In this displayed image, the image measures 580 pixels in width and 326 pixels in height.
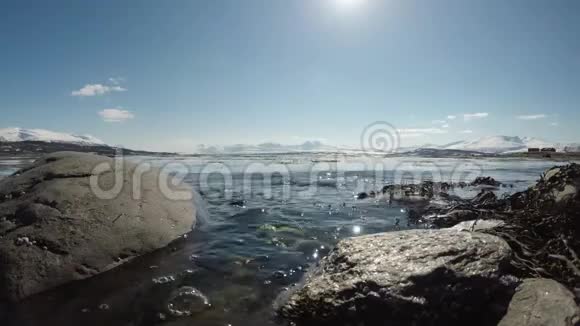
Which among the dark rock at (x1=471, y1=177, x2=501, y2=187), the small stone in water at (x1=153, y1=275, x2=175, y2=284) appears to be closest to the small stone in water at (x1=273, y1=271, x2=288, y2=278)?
the small stone in water at (x1=153, y1=275, x2=175, y2=284)

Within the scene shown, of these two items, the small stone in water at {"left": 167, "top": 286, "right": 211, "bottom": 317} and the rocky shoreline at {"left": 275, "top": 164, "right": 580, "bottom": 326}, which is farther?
the small stone in water at {"left": 167, "top": 286, "right": 211, "bottom": 317}

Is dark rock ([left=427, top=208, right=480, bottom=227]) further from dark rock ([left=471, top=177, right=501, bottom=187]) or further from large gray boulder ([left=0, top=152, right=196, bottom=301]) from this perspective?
dark rock ([left=471, top=177, right=501, bottom=187])

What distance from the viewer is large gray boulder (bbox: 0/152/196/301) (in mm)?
4477

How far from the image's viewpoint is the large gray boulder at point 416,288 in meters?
3.45

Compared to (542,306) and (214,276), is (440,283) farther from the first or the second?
(214,276)

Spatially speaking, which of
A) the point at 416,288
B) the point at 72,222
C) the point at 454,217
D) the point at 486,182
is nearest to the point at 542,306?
the point at 416,288

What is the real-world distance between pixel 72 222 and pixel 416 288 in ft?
16.7

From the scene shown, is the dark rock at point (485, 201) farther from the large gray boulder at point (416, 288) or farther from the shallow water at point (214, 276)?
the large gray boulder at point (416, 288)

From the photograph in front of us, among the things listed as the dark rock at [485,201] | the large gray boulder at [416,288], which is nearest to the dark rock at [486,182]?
the dark rock at [485,201]

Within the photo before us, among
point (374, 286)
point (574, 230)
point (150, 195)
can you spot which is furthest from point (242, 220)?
point (574, 230)

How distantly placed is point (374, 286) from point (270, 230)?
4072 mm

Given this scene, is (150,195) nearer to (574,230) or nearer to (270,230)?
(270,230)

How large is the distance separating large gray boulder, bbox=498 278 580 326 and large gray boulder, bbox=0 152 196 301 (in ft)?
17.3

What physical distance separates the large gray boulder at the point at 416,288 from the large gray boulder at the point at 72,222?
2.97 m
